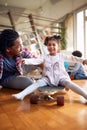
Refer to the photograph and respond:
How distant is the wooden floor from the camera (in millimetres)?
1472

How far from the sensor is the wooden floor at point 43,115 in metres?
1.47

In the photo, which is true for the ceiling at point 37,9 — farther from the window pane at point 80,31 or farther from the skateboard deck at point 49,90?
the skateboard deck at point 49,90

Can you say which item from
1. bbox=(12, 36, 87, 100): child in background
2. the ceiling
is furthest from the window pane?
bbox=(12, 36, 87, 100): child in background

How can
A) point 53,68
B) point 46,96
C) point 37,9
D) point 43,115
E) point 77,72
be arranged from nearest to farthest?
point 43,115 < point 46,96 < point 53,68 < point 77,72 < point 37,9

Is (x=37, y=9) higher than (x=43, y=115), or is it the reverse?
(x=37, y=9)

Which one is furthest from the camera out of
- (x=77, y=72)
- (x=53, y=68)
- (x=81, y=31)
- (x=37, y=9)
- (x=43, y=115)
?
(x=37, y=9)

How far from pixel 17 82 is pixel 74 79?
126 cm

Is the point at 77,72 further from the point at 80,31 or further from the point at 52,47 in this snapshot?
the point at 80,31

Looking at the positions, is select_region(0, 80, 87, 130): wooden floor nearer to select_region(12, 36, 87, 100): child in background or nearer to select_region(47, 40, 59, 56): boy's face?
select_region(12, 36, 87, 100): child in background

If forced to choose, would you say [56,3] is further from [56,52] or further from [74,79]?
[56,52]

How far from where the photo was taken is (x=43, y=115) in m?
1.71

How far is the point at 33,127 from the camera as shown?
1.46 m

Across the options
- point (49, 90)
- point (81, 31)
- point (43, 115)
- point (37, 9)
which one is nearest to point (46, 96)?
point (49, 90)

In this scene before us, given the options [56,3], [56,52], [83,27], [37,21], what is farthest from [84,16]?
[56,52]
